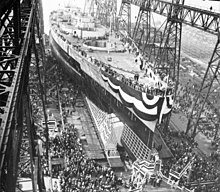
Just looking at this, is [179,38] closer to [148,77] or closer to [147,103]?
[148,77]

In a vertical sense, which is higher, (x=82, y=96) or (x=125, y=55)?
(x=125, y=55)

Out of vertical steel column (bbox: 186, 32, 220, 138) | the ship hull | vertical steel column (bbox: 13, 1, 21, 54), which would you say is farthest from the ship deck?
vertical steel column (bbox: 13, 1, 21, 54)

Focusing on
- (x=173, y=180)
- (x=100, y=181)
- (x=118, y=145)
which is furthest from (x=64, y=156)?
(x=173, y=180)

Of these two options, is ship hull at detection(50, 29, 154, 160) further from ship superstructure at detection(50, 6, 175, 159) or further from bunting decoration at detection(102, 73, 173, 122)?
bunting decoration at detection(102, 73, 173, 122)

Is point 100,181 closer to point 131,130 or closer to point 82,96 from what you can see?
point 131,130

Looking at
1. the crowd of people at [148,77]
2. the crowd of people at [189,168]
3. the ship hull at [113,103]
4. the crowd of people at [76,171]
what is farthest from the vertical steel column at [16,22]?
the crowd of people at [148,77]

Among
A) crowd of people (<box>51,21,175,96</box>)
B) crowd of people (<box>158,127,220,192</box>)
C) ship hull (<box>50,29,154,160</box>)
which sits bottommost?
crowd of people (<box>158,127,220,192</box>)

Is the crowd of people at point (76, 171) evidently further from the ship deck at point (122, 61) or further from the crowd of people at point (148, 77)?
the ship deck at point (122, 61)

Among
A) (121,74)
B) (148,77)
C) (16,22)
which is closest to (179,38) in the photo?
(148,77)
